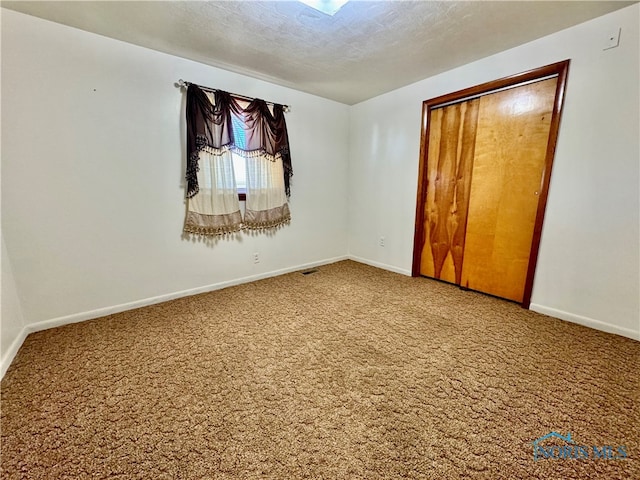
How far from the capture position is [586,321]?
2098 mm

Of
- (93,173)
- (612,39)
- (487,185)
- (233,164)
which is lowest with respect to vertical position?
(487,185)

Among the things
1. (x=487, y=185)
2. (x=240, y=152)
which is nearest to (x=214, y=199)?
(x=240, y=152)

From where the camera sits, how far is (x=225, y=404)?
4.48 feet

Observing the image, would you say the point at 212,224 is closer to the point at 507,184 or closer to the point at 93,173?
the point at 93,173

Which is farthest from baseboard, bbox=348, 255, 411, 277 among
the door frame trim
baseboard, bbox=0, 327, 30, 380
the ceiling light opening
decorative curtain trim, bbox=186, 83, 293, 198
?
baseboard, bbox=0, 327, 30, 380

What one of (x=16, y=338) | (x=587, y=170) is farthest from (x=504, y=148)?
(x=16, y=338)

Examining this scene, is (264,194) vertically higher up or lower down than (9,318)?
higher up

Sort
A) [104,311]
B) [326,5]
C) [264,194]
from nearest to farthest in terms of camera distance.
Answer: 1. [326,5]
2. [104,311]
3. [264,194]

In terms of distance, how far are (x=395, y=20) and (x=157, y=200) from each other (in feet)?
7.86

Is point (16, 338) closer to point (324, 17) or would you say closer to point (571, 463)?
point (324, 17)

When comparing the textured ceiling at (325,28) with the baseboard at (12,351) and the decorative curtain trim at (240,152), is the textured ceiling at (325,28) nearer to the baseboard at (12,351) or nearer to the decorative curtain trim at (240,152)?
the decorative curtain trim at (240,152)

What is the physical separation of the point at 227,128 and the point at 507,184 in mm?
2710

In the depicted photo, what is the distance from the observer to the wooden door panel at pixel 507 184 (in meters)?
2.27

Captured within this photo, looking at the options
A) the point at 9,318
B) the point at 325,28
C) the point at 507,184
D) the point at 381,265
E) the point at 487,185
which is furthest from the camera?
the point at 381,265
